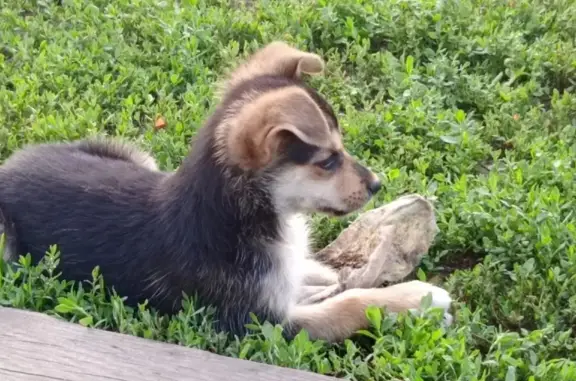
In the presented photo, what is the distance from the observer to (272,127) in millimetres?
3727

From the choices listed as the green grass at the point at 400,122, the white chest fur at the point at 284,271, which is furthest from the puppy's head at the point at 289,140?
the green grass at the point at 400,122

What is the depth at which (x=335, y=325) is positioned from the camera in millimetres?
4293

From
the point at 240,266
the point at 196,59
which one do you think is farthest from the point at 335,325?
the point at 196,59

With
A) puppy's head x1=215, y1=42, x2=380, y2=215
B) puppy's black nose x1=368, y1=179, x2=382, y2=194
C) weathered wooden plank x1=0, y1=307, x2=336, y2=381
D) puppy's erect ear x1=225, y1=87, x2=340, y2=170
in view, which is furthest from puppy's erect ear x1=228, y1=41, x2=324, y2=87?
weathered wooden plank x1=0, y1=307, x2=336, y2=381

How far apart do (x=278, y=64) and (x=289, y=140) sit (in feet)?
1.95

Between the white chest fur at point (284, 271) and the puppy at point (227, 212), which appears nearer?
the puppy at point (227, 212)

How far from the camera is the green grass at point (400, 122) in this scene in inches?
161

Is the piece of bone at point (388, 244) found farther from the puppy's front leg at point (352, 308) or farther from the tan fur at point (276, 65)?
the tan fur at point (276, 65)

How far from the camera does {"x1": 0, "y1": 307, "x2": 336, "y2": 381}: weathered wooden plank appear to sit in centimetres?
326

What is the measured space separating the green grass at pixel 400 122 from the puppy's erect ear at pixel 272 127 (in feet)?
2.69

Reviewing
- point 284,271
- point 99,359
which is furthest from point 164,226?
point 99,359

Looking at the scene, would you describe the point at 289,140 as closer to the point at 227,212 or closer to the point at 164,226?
the point at 227,212

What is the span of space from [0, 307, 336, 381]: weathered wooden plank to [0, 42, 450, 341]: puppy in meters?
0.68

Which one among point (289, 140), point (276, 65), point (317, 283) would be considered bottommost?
point (317, 283)
